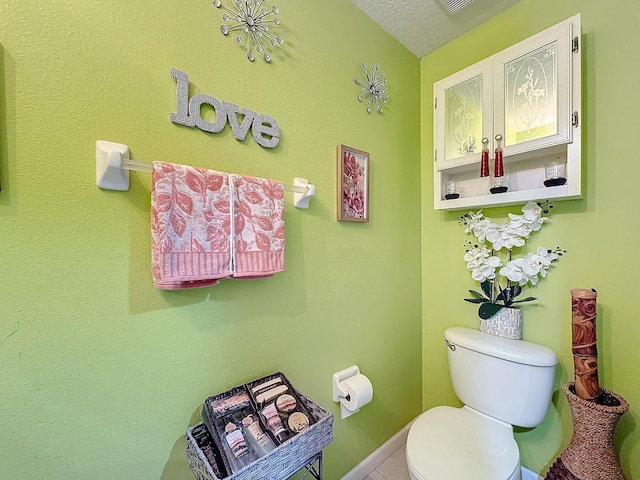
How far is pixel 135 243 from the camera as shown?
718 millimetres

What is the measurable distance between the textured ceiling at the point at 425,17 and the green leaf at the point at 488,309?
56.3 inches

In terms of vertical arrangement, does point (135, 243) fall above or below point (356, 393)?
above

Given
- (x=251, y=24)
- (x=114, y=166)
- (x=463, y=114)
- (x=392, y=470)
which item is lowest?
(x=392, y=470)

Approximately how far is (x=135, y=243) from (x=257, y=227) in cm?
34

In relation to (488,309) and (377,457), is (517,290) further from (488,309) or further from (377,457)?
(377,457)

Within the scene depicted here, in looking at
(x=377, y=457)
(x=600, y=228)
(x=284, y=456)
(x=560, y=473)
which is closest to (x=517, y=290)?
(x=600, y=228)

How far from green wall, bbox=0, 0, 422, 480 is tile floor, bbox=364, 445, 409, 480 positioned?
241 mm

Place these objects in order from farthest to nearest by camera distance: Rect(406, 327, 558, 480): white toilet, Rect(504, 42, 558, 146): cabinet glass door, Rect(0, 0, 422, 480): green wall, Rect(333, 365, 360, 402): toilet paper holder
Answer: Rect(333, 365, 360, 402): toilet paper holder → Rect(504, 42, 558, 146): cabinet glass door → Rect(406, 327, 558, 480): white toilet → Rect(0, 0, 422, 480): green wall

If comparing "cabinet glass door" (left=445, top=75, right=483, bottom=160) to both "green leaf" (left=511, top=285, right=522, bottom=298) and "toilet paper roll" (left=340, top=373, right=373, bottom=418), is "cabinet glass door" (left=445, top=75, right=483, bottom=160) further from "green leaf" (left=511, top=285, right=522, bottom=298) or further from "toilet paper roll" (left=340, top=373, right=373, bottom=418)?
"toilet paper roll" (left=340, top=373, right=373, bottom=418)

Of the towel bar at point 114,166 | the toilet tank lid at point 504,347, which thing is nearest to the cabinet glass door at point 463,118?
the toilet tank lid at point 504,347

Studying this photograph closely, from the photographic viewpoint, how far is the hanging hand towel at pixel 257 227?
792mm

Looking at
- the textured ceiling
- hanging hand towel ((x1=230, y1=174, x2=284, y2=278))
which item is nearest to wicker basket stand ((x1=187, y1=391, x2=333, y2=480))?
hanging hand towel ((x1=230, y1=174, x2=284, y2=278))

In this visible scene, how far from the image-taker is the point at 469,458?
0.93 meters

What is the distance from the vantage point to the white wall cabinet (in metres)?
0.98
